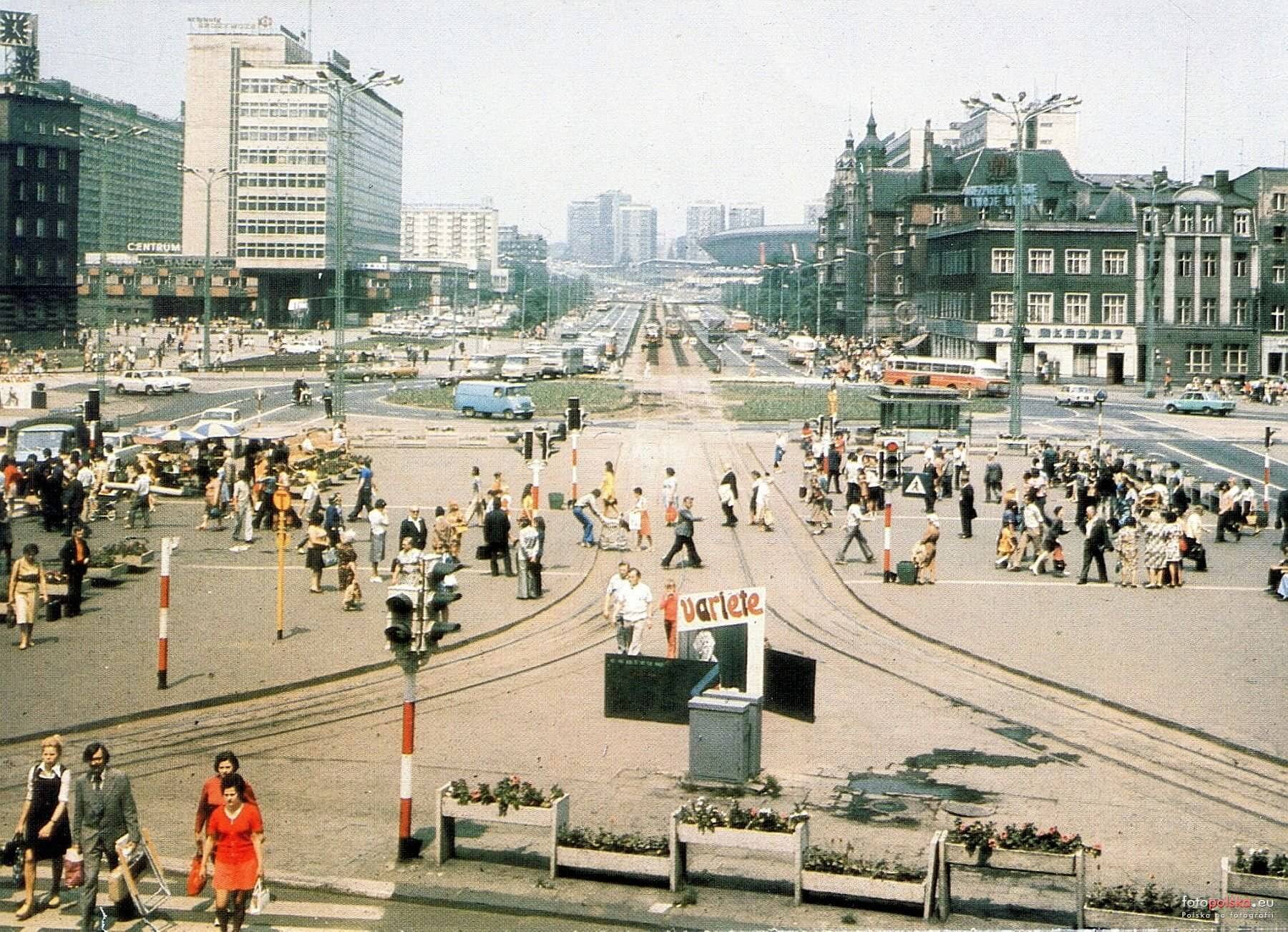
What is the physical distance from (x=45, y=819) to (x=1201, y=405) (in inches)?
2781

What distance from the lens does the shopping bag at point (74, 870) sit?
11.6 metres

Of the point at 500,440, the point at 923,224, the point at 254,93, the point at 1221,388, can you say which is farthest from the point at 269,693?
the point at 254,93

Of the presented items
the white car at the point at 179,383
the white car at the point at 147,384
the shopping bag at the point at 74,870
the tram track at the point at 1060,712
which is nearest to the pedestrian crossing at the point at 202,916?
the shopping bag at the point at 74,870

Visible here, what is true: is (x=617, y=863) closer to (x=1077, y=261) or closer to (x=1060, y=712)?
(x=1060, y=712)

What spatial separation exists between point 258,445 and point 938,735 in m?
28.3

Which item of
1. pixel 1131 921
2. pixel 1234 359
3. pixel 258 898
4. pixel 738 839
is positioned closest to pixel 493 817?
pixel 738 839

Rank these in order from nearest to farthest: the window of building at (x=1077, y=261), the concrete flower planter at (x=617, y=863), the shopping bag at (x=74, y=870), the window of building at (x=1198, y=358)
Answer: the shopping bag at (x=74, y=870) < the concrete flower planter at (x=617, y=863) < the window of building at (x=1198, y=358) < the window of building at (x=1077, y=261)

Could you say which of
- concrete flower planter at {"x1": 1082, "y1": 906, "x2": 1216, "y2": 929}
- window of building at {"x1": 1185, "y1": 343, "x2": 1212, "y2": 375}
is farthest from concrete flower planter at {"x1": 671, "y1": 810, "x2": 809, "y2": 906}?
window of building at {"x1": 1185, "y1": 343, "x2": 1212, "y2": 375}

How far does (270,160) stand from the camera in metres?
154

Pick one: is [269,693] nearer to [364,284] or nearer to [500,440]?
[500,440]

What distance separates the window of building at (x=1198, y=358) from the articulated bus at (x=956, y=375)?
16300mm

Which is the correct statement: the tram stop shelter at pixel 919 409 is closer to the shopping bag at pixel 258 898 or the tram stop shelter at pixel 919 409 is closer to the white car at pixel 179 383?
the white car at pixel 179 383

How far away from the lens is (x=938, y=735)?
18.0 meters

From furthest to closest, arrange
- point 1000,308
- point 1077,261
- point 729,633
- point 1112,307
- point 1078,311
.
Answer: point 1000,308 → point 1077,261 → point 1078,311 → point 1112,307 → point 729,633
